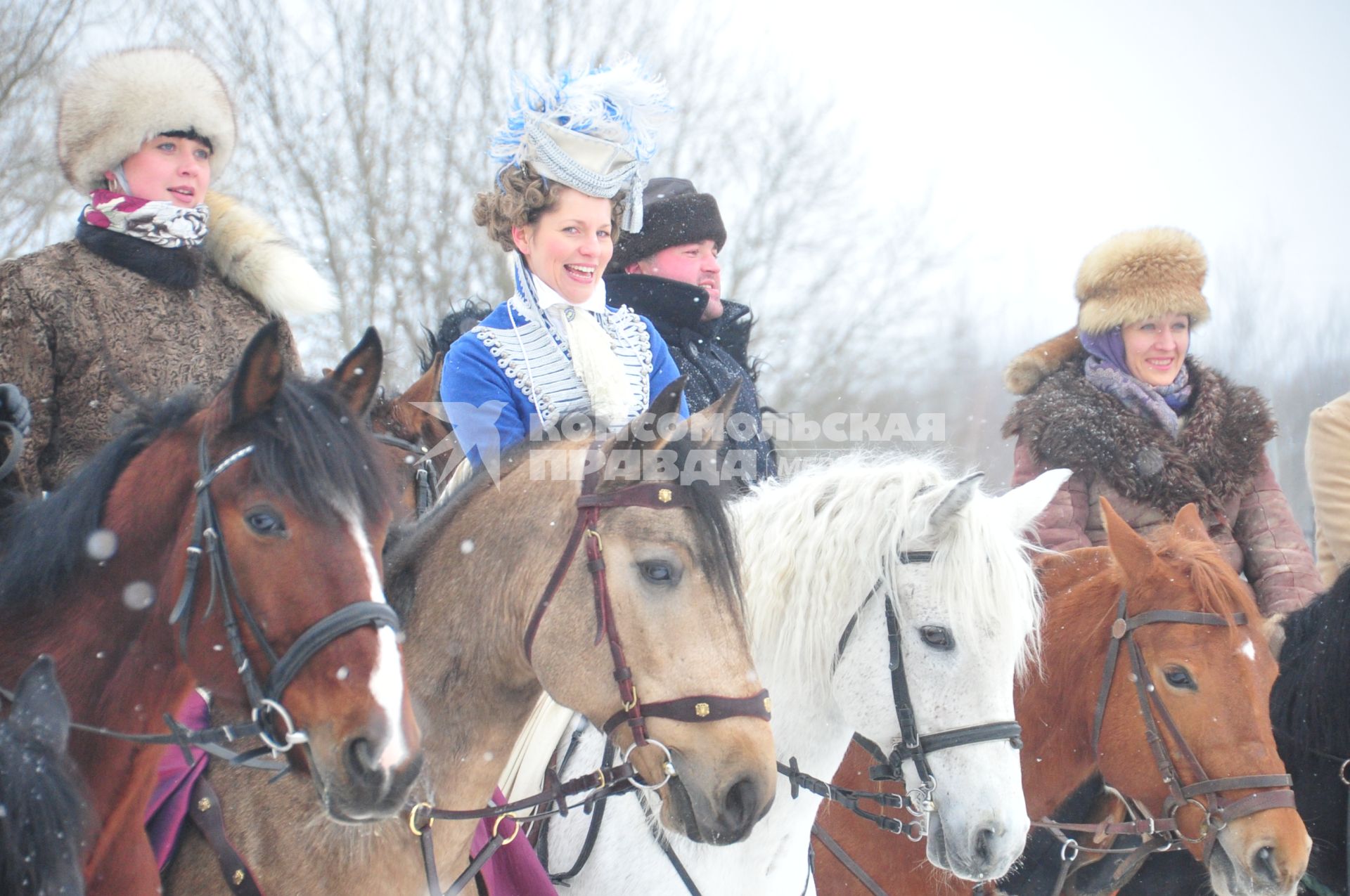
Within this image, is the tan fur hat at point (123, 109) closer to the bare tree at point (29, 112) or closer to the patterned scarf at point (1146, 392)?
the patterned scarf at point (1146, 392)

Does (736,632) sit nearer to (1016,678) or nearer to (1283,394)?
(1016,678)

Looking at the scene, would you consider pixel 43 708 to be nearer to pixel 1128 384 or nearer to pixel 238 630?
pixel 238 630

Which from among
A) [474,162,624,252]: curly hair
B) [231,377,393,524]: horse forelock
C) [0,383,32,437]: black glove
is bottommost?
[0,383,32,437]: black glove

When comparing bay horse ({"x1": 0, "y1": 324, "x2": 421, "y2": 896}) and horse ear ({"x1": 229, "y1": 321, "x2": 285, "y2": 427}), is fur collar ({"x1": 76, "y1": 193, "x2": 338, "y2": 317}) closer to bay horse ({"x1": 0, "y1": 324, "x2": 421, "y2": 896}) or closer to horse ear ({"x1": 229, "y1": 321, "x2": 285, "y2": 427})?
bay horse ({"x1": 0, "y1": 324, "x2": 421, "y2": 896})

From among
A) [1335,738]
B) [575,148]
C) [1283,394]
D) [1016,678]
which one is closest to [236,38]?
[575,148]

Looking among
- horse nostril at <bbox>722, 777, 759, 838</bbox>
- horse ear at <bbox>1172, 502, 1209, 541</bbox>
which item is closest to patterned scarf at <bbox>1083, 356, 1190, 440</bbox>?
→ horse ear at <bbox>1172, 502, 1209, 541</bbox>

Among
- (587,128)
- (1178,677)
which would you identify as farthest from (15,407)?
(1178,677)

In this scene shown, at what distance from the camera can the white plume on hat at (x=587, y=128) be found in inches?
131

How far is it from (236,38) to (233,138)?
10.6m

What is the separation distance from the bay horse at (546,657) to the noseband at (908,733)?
793 millimetres

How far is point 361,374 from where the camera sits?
2.57 metres

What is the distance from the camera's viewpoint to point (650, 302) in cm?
458

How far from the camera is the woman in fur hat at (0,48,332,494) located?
3.19m

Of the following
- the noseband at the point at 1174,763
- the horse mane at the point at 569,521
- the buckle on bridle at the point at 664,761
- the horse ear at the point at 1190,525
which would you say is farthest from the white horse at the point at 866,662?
the horse ear at the point at 1190,525
